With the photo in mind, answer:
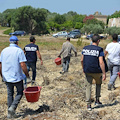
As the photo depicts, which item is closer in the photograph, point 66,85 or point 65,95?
point 65,95

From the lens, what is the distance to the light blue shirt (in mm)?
4070

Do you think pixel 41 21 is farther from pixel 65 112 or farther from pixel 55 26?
pixel 65 112

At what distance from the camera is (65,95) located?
5680 mm

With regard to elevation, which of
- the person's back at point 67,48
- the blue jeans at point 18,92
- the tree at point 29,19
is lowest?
the blue jeans at point 18,92

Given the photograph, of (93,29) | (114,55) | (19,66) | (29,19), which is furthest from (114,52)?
(29,19)

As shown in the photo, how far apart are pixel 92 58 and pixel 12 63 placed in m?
1.61

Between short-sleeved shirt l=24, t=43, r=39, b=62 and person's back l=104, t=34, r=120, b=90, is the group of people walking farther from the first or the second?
short-sleeved shirt l=24, t=43, r=39, b=62

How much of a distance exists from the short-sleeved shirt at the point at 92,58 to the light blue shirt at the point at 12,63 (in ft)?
4.26

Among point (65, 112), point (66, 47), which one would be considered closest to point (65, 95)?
point (65, 112)

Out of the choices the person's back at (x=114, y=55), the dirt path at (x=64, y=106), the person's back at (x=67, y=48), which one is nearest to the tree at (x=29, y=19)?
the person's back at (x=67, y=48)

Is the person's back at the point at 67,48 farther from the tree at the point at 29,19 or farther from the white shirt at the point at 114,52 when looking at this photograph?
the tree at the point at 29,19

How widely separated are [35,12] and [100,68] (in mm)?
Answer: 48490

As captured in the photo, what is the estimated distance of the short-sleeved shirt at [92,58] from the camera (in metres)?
4.35

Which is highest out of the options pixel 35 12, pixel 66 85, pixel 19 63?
pixel 35 12
